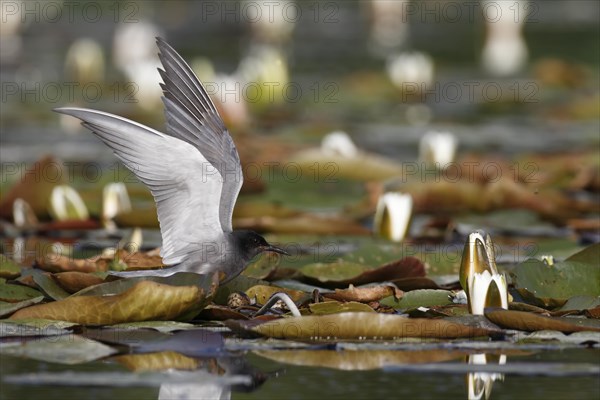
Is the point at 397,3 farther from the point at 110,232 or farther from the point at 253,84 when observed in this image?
the point at 110,232

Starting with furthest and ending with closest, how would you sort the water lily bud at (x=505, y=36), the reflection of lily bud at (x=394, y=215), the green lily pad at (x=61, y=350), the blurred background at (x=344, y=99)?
the water lily bud at (x=505, y=36)
the blurred background at (x=344, y=99)
the reflection of lily bud at (x=394, y=215)
the green lily pad at (x=61, y=350)

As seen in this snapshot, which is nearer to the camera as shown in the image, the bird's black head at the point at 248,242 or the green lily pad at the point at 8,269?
the bird's black head at the point at 248,242

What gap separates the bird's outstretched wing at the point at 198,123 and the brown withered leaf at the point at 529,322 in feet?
3.44

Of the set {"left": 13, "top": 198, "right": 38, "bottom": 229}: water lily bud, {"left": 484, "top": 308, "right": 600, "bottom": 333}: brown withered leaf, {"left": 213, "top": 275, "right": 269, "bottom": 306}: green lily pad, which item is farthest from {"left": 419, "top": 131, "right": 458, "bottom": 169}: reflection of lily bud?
{"left": 484, "top": 308, "right": 600, "bottom": 333}: brown withered leaf

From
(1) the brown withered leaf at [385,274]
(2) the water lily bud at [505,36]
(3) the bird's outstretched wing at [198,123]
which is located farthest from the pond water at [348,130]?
(3) the bird's outstretched wing at [198,123]

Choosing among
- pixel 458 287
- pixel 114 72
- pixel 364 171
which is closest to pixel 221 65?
pixel 114 72

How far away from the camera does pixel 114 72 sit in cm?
1545

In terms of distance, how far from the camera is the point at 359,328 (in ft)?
14.1

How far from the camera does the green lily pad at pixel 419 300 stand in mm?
4777

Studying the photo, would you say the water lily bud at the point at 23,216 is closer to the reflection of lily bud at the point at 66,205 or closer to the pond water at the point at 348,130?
the reflection of lily bud at the point at 66,205

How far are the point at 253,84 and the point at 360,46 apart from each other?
6.57 meters

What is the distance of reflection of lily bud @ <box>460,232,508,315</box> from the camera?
14.7 ft

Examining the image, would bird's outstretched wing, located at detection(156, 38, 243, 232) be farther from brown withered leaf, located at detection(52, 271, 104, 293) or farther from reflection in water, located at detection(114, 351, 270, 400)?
Result: reflection in water, located at detection(114, 351, 270, 400)

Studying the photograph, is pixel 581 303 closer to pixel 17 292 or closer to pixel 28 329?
pixel 28 329
